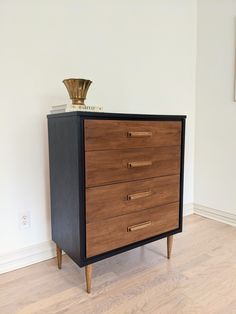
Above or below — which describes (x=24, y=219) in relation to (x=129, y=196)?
below

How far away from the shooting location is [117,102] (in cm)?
193

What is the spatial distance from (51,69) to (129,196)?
93 centimetres

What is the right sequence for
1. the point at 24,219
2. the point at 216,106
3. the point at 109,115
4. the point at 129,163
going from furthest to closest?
1. the point at 216,106
2. the point at 24,219
3. the point at 129,163
4. the point at 109,115

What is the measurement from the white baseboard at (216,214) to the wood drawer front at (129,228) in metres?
0.86

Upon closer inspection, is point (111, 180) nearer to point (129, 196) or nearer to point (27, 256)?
point (129, 196)

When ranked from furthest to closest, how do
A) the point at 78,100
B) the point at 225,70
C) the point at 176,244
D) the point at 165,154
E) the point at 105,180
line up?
the point at 225,70, the point at 176,244, the point at 165,154, the point at 78,100, the point at 105,180

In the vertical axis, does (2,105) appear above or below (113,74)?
below

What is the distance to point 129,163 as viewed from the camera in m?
1.33

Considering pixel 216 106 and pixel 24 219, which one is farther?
pixel 216 106

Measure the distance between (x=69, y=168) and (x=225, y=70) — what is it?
1.69 metres

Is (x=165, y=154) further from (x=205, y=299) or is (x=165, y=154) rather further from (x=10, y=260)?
(x=10, y=260)

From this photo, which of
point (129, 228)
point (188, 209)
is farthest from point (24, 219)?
point (188, 209)

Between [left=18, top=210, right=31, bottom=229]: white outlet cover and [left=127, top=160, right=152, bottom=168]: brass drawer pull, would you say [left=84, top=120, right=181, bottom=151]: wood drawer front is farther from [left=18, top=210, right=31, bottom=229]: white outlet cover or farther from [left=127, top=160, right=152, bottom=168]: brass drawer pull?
[left=18, top=210, right=31, bottom=229]: white outlet cover

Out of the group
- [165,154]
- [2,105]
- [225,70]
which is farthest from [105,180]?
[225,70]
